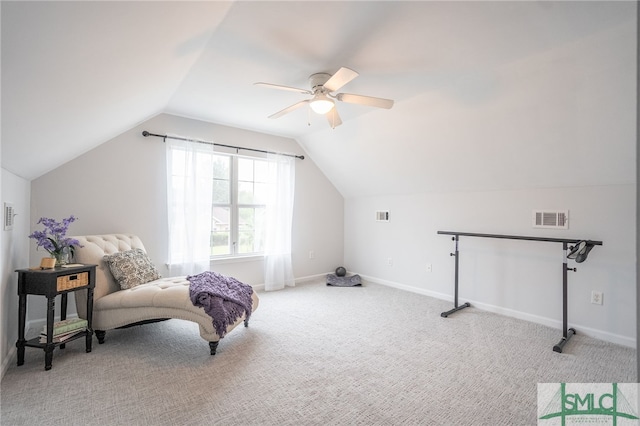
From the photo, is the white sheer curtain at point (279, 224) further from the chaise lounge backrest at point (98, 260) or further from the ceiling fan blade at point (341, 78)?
the ceiling fan blade at point (341, 78)

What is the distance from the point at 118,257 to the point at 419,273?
3.81 m

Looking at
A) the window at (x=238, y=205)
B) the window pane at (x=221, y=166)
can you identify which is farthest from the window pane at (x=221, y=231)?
the window pane at (x=221, y=166)

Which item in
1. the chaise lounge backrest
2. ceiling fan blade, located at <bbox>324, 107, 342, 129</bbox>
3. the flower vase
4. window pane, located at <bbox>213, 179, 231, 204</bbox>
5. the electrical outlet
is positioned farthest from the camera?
window pane, located at <bbox>213, 179, 231, 204</bbox>

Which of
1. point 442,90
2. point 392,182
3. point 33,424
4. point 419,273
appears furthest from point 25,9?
point 419,273

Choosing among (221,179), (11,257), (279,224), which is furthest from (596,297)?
(11,257)

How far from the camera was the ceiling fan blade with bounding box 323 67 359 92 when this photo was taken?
2079 mm

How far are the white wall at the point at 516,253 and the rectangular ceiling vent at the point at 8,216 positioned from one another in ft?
13.7

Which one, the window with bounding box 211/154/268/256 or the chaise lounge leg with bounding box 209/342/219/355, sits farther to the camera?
→ the window with bounding box 211/154/268/256

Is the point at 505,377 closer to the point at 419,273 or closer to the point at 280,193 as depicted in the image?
the point at 419,273

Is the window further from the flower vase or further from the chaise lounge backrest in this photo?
the flower vase

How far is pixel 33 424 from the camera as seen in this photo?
1725 millimetres

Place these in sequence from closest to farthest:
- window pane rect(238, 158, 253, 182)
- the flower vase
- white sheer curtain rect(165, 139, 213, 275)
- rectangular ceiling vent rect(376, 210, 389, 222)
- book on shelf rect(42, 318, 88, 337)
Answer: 1. book on shelf rect(42, 318, 88, 337)
2. the flower vase
3. white sheer curtain rect(165, 139, 213, 275)
4. window pane rect(238, 158, 253, 182)
5. rectangular ceiling vent rect(376, 210, 389, 222)

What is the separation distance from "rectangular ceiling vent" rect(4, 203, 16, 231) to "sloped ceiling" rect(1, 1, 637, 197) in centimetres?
30

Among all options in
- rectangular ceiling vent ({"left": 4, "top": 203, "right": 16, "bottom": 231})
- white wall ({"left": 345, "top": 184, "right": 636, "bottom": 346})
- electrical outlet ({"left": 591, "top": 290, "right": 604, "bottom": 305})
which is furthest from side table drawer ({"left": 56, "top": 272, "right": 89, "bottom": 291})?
electrical outlet ({"left": 591, "top": 290, "right": 604, "bottom": 305})
